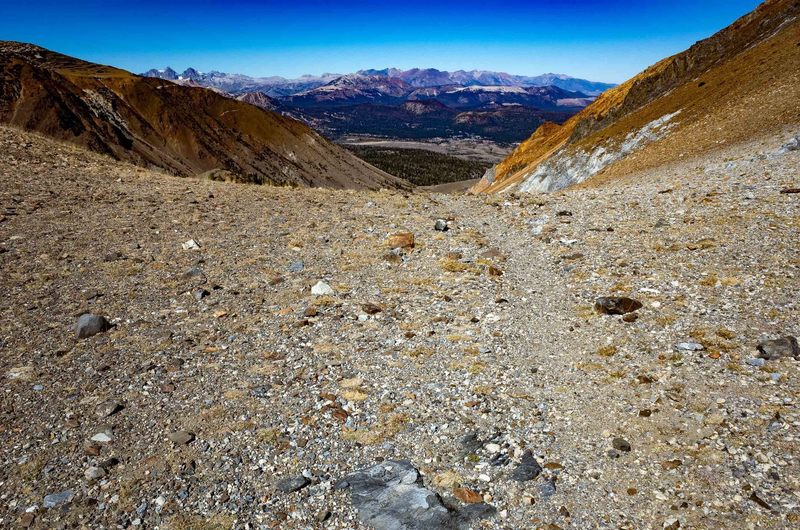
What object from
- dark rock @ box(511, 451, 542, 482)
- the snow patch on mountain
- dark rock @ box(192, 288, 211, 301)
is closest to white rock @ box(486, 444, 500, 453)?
dark rock @ box(511, 451, 542, 482)

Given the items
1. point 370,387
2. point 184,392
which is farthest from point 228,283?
point 370,387

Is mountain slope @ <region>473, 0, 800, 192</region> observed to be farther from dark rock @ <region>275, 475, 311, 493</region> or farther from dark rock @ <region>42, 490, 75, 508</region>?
dark rock @ <region>42, 490, 75, 508</region>

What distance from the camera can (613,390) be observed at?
838 cm

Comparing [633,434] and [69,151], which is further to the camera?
[69,151]

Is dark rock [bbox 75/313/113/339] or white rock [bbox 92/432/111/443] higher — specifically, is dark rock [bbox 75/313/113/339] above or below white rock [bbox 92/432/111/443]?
above

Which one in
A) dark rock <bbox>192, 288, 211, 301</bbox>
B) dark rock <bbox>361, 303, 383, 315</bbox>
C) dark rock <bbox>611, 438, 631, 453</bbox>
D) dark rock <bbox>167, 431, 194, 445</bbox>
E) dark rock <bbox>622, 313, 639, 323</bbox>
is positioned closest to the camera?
dark rock <bbox>611, 438, 631, 453</bbox>

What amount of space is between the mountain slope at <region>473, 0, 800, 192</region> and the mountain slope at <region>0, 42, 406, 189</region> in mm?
48887

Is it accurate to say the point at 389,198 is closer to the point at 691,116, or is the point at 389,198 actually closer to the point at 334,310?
the point at 334,310

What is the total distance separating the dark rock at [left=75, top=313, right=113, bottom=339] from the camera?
33.9 feet

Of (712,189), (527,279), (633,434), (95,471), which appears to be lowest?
(95,471)

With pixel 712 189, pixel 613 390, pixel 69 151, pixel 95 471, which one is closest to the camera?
pixel 95 471

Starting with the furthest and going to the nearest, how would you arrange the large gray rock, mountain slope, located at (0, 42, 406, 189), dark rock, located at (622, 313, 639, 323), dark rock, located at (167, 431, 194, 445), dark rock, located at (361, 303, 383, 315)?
mountain slope, located at (0, 42, 406, 189) → dark rock, located at (361, 303, 383, 315) → dark rock, located at (622, 313, 639, 323) → dark rock, located at (167, 431, 194, 445) → the large gray rock

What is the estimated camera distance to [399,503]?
6297mm

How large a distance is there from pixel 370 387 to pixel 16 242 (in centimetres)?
1302
